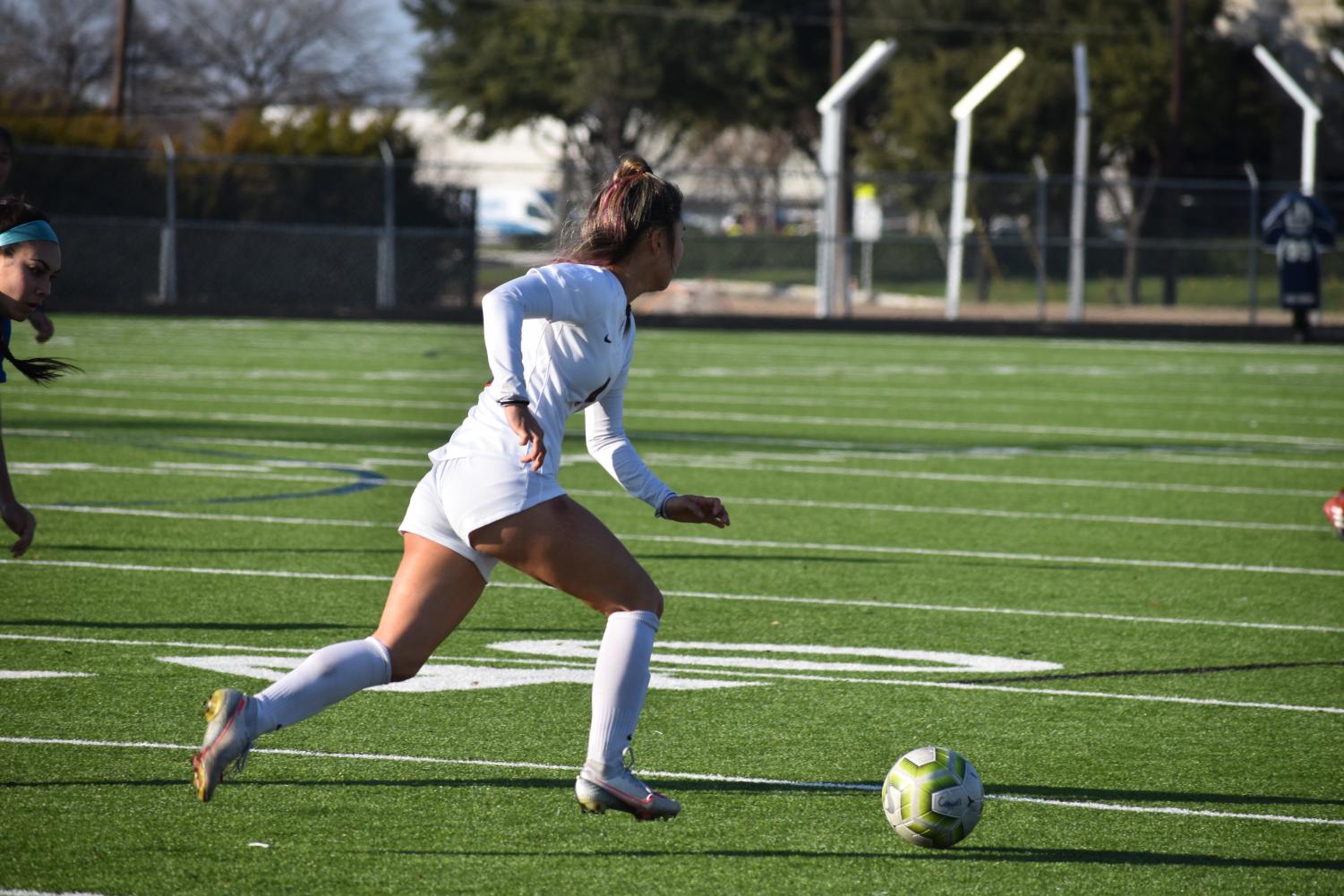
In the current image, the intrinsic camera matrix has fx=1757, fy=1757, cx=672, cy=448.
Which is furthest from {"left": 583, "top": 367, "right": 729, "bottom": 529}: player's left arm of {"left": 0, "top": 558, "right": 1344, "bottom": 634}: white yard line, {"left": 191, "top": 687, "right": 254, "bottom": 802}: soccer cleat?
{"left": 0, "top": 558, "right": 1344, "bottom": 634}: white yard line

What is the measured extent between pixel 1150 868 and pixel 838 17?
147 ft

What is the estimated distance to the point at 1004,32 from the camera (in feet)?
176

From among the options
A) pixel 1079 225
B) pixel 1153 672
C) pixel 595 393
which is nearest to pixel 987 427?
pixel 1153 672

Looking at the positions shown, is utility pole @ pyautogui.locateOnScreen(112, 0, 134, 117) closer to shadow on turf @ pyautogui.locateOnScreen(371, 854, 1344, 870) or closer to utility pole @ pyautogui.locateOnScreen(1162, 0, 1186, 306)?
utility pole @ pyautogui.locateOnScreen(1162, 0, 1186, 306)

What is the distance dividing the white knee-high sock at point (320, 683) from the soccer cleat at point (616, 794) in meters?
0.63

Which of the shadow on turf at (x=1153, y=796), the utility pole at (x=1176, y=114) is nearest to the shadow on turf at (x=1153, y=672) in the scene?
the shadow on turf at (x=1153, y=796)

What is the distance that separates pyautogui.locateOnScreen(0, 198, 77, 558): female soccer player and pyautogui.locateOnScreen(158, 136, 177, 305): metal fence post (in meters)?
28.8

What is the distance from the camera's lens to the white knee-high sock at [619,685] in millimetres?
4750

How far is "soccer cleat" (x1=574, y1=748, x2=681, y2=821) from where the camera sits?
4.73 metres

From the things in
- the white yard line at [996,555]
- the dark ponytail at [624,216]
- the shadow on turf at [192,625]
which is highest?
the dark ponytail at [624,216]

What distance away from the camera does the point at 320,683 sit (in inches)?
182

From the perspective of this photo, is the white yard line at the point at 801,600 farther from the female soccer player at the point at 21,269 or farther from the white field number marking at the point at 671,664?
the female soccer player at the point at 21,269

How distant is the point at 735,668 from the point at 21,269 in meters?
3.30

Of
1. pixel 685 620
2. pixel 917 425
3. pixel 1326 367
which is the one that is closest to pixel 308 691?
pixel 685 620
